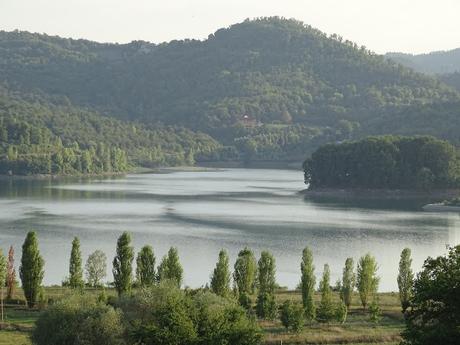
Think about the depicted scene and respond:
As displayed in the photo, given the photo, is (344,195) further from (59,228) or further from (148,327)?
(148,327)

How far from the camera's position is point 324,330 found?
44.5 m

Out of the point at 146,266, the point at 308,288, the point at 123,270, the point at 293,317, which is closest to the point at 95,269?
the point at 146,266

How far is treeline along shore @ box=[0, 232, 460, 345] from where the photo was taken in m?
29.4

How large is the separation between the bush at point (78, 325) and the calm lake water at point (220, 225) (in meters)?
25.5

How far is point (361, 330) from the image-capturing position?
145 ft

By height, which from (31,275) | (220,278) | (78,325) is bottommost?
(220,278)

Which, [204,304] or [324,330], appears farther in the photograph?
[324,330]

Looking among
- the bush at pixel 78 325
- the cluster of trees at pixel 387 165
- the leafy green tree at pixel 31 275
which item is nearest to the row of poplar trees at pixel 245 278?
the leafy green tree at pixel 31 275

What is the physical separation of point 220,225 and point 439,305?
71.7 metres

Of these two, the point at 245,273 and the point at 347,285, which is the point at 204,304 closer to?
the point at 347,285

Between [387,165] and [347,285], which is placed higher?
[387,165]

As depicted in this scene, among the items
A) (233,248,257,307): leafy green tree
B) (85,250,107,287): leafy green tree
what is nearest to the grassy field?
(233,248,257,307): leafy green tree

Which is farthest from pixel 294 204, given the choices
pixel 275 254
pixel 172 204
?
pixel 275 254

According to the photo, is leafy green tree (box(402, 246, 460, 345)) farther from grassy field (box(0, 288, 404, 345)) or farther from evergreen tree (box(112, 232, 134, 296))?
evergreen tree (box(112, 232, 134, 296))
